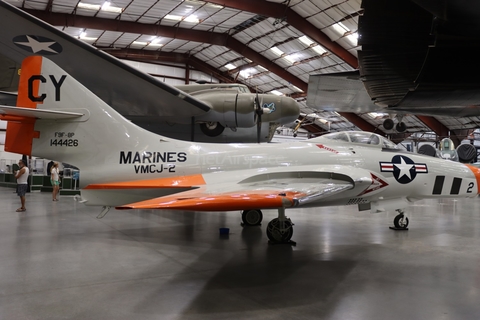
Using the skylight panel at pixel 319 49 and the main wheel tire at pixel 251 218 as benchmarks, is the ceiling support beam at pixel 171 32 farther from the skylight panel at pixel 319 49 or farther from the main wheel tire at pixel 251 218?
the main wheel tire at pixel 251 218

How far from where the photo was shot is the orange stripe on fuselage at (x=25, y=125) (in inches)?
263

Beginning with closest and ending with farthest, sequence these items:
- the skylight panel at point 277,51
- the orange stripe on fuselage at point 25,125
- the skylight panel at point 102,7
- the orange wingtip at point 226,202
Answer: the orange wingtip at point 226,202 < the orange stripe on fuselage at point 25,125 < the skylight panel at point 102,7 < the skylight panel at point 277,51

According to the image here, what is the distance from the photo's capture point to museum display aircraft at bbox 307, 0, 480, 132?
1.99 meters

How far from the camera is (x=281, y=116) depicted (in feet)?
33.7

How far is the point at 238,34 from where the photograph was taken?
86.7 ft

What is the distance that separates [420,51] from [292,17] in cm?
2018

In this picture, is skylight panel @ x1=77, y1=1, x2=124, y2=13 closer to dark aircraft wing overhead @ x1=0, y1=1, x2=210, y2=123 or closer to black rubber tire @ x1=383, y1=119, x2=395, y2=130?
dark aircraft wing overhead @ x1=0, y1=1, x2=210, y2=123

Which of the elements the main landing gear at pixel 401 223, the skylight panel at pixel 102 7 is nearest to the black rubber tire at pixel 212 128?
the main landing gear at pixel 401 223

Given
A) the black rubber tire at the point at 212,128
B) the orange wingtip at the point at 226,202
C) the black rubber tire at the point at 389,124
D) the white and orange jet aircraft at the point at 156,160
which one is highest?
the black rubber tire at the point at 389,124

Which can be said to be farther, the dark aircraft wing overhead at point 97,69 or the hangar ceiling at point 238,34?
the hangar ceiling at point 238,34

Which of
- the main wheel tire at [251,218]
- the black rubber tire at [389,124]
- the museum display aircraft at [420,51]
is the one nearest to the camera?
the museum display aircraft at [420,51]

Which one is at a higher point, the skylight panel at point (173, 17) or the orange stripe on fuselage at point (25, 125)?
the skylight panel at point (173, 17)

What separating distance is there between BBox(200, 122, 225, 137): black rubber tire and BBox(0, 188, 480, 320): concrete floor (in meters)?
3.24

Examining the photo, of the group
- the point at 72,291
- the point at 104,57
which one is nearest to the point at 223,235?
the point at 72,291
